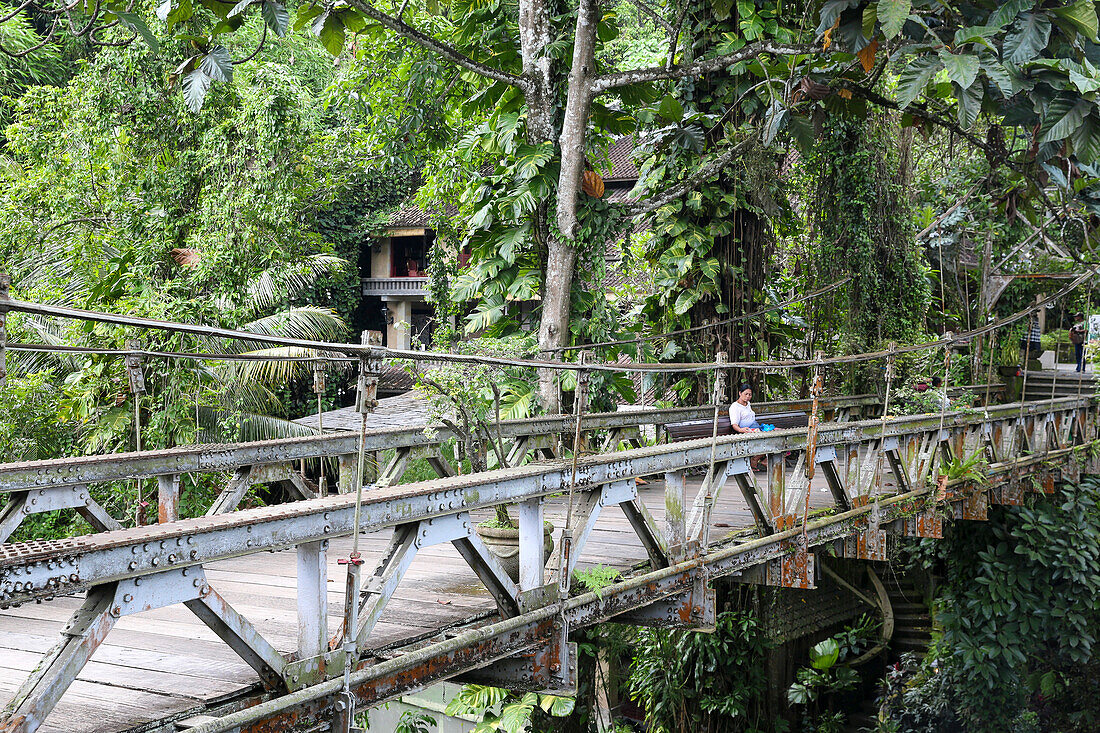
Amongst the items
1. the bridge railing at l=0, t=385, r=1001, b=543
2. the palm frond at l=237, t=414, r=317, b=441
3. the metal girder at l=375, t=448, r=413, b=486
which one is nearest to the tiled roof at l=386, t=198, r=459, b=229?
the palm frond at l=237, t=414, r=317, b=441

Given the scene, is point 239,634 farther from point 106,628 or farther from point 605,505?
point 605,505

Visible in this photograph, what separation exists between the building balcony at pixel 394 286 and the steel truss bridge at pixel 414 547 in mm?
12850

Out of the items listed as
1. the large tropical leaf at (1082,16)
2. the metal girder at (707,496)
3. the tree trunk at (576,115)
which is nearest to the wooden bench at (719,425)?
the tree trunk at (576,115)

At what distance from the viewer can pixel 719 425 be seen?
28.3 feet

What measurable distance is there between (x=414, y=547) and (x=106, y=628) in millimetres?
1147

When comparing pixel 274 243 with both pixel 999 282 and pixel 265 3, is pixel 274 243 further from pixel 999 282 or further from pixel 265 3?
pixel 999 282

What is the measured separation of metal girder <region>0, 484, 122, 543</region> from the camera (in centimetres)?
412

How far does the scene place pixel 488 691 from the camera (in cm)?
723

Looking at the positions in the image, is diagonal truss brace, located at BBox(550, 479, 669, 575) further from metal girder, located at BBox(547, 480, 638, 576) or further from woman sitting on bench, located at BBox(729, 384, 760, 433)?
woman sitting on bench, located at BBox(729, 384, 760, 433)

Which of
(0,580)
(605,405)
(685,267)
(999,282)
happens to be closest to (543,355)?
(605,405)

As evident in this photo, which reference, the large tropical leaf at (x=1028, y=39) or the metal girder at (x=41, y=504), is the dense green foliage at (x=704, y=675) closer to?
the large tropical leaf at (x=1028, y=39)

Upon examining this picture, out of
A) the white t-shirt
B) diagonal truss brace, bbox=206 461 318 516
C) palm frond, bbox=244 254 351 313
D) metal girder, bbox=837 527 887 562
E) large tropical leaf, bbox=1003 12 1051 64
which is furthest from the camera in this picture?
palm frond, bbox=244 254 351 313

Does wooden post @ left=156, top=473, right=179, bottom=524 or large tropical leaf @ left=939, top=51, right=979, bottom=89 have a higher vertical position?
large tropical leaf @ left=939, top=51, right=979, bottom=89

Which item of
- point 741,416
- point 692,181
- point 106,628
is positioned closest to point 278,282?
point 692,181
